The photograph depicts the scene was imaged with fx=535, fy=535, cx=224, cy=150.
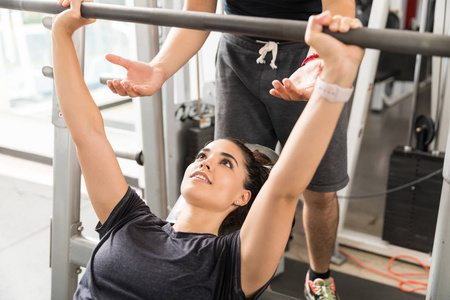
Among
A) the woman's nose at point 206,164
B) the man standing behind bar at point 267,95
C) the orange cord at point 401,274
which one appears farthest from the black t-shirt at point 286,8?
the orange cord at point 401,274


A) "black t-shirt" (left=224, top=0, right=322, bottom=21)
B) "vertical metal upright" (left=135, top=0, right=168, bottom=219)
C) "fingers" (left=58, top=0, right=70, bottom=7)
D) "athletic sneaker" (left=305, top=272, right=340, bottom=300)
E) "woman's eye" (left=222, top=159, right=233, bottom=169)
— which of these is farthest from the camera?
"vertical metal upright" (left=135, top=0, right=168, bottom=219)

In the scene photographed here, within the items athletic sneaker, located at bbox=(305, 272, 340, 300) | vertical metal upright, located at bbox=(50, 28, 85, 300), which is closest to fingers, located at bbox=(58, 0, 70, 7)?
vertical metal upright, located at bbox=(50, 28, 85, 300)

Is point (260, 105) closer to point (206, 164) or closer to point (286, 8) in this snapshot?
point (286, 8)

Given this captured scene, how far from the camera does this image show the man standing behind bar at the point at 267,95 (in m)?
1.76

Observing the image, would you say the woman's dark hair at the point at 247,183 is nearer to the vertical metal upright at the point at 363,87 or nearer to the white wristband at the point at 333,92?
the white wristband at the point at 333,92

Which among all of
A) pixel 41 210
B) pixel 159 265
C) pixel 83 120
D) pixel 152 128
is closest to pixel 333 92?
pixel 159 265

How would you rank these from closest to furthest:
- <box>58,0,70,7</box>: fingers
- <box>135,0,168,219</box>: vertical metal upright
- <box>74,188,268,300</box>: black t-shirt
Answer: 1. <box>74,188,268,300</box>: black t-shirt
2. <box>58,0,70,7</box>: fingers
3. <box>135,0,168,219</box>: vertical metal upright

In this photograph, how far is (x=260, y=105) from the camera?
1934 mm

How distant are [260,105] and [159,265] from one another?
2.64ft

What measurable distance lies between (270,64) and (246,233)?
0.76 m

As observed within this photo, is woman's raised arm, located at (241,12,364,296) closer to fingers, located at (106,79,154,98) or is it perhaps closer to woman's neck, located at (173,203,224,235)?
woman's neck, located at (173,203,224,235)

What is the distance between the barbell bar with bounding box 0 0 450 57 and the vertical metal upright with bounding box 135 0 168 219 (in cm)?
75

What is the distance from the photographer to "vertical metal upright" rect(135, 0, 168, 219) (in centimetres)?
219

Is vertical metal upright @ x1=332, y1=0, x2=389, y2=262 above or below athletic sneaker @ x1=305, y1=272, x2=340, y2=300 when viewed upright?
above
